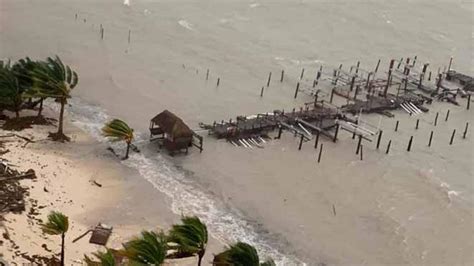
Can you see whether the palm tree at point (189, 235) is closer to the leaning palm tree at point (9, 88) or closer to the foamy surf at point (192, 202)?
the foamy surf at point (192, 202)

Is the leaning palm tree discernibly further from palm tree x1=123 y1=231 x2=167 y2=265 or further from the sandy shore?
palm tree x1=123 y1=231 x2=167 y2=265

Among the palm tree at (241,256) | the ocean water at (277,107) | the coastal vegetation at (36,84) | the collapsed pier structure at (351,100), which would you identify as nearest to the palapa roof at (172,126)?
the ocean water at (277,107)

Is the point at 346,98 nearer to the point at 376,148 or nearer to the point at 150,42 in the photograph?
the point at 376,148

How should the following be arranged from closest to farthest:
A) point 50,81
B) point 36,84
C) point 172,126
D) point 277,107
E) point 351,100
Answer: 1. point 36,84
2. point 50,81
3. point 172,126
4. point 277,107
5. point 351,100

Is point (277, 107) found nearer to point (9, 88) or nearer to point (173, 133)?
point (173, 133)

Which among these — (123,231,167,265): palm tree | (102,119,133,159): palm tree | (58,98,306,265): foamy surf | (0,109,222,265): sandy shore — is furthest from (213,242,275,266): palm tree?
(102,119,133,159): palm tree

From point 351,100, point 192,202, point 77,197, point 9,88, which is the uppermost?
point 9,88

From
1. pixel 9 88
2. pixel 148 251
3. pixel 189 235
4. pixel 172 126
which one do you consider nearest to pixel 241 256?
pixel 189 235
